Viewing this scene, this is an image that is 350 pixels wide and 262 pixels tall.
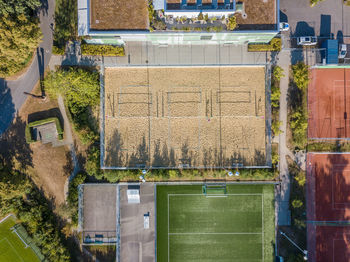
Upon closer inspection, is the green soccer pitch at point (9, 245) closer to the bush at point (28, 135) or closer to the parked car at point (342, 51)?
the bush at point (28, 135)

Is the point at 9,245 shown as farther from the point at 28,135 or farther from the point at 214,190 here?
the point at 214,190

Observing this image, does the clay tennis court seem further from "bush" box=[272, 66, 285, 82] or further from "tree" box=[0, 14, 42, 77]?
"tree" box=[0, 14, 42, 77]

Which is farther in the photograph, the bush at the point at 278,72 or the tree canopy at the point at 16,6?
the bush at the point at 278,72

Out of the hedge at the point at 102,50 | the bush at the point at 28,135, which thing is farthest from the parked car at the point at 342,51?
the bush at the point at 28,135

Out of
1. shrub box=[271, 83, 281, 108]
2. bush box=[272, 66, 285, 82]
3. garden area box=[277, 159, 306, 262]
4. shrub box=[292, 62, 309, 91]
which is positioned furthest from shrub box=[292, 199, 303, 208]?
bush box=[272, 66, 285, 82]

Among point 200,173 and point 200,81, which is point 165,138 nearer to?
point 200,173

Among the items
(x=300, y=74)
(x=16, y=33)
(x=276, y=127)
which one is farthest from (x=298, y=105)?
(x=16, y=33)
